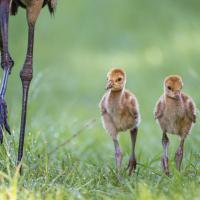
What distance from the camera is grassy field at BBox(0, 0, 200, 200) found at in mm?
6781

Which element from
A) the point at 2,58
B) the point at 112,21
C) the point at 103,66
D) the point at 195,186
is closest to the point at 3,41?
the point at 2,58

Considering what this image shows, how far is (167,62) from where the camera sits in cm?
1439

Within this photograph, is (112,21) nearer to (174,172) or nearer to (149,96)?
(149,96)

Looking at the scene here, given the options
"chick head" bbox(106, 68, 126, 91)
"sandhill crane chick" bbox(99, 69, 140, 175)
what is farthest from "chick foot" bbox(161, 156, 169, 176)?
"chick head" bbox(106, 68, 126, 91)

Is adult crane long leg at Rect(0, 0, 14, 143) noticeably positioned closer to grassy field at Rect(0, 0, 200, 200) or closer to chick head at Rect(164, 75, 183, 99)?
grassy field at Rect(0, 0, 200, 200)

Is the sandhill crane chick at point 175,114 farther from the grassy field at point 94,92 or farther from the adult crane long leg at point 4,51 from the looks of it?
the adult crane long leg at point 4,51

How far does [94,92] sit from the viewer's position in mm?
14500

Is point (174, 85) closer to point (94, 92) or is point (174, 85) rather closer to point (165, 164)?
point (165, 164)

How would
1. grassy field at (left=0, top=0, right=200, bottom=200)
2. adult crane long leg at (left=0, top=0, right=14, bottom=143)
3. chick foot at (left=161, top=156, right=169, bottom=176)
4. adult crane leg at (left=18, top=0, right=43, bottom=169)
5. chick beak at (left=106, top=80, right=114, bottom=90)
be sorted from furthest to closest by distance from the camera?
adult crane leg at (left=18, top=0, right=43, bottom=169) → adult crane long leg at (left=0, top=0, right=14, bottom=143) → chick beak at (left=106, top=80, right=114, bottom=90) → chick foot at (left=161, top=156, right=169, bottom=176) → grassy field at (left=0, top=0, right=200, bottom=200)

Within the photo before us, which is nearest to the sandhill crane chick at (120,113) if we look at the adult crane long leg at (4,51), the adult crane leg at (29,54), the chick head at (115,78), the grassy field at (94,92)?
the chick head at (115,78)

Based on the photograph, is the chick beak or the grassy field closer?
the grassy field

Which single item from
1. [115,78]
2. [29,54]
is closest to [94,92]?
[29,54]

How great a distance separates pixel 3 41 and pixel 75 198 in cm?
187

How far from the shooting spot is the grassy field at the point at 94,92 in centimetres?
678
